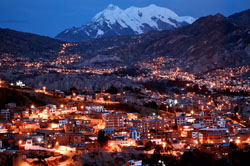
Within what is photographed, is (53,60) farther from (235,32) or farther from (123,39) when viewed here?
(235,32)

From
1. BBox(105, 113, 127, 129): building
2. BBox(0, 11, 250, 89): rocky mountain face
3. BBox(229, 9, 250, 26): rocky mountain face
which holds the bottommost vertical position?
BBox(105, 113, 127, 129): building

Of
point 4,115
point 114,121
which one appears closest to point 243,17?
point 114,121

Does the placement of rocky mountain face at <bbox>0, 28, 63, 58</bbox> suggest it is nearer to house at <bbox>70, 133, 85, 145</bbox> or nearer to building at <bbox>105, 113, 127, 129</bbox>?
building at <bbox>105, 113, 127, 129</bbox>

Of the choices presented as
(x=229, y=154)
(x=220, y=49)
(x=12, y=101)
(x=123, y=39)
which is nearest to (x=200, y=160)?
(x=229, y=154)

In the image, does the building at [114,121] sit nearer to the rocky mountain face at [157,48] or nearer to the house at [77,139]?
the house at [77,139]

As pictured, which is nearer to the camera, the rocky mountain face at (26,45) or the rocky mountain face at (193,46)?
the rocky mountain face at (193,46)

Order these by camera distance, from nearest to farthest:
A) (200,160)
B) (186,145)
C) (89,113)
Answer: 1. (200,160)
2. (186,145)
3. (89,113)

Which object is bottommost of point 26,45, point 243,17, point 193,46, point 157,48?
point 193,46

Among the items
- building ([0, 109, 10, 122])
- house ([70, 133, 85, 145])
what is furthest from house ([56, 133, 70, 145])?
building ([0, 109, 10, 122])

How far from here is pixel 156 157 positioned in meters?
29.7

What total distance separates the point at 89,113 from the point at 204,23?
11144 centimetres

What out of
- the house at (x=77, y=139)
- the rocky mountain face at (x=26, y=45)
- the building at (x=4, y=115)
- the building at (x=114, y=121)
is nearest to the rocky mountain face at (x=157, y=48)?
the rocky mountain face at (x=26, y=45)

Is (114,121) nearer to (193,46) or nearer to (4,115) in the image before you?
(4,115)

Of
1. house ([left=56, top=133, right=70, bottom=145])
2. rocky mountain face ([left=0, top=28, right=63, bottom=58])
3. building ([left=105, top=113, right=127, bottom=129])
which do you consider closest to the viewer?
house ([left=56, top=133, right=70, bottom=145])
